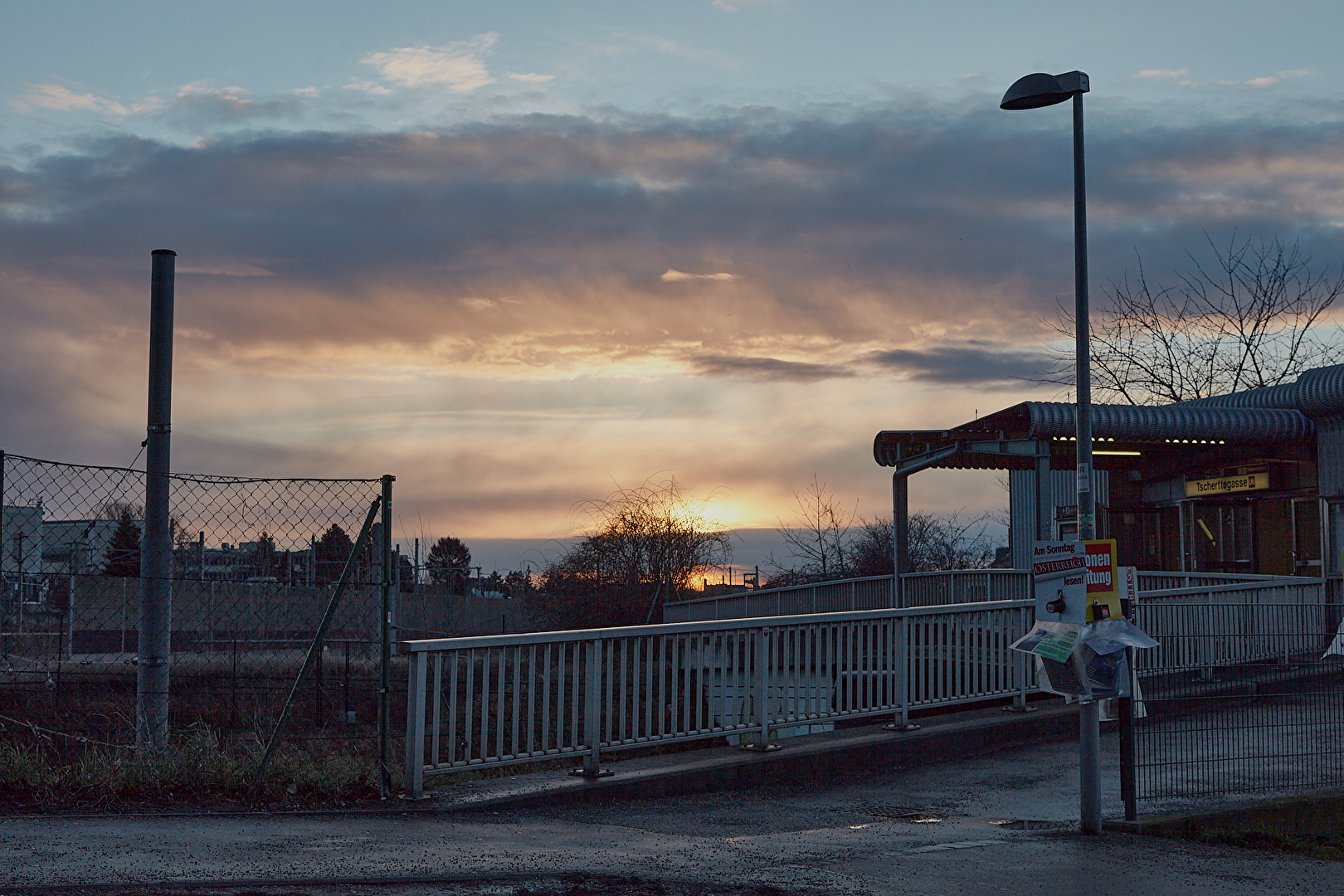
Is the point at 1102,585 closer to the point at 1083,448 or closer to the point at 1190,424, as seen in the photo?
the point at 1083,448

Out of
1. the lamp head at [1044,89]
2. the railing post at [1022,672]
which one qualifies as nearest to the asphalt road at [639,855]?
the railing post at [1022,672]

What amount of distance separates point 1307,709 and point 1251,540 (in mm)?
Answer: 19682

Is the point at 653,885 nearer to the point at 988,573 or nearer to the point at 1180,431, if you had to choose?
the point at 988,573

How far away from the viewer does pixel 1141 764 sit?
8.37 metres

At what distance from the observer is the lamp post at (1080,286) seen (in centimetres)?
824

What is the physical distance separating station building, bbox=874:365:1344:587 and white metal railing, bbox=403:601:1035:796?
8272 mm

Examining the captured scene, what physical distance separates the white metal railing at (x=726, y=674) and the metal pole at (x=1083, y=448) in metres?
3.06

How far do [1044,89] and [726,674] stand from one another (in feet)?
18.3

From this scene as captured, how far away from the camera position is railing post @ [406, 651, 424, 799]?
28.1 ft

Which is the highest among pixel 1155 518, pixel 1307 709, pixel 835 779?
pixel 1155 518

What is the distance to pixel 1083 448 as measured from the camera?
28.4 ft

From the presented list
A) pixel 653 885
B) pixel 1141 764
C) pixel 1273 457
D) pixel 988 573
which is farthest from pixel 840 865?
pixel 1273 457

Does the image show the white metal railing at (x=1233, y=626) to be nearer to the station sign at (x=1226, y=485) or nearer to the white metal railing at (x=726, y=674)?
the white metal railing at (x=726, y=674)

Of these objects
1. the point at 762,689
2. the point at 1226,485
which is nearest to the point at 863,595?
the point at 1226,485
